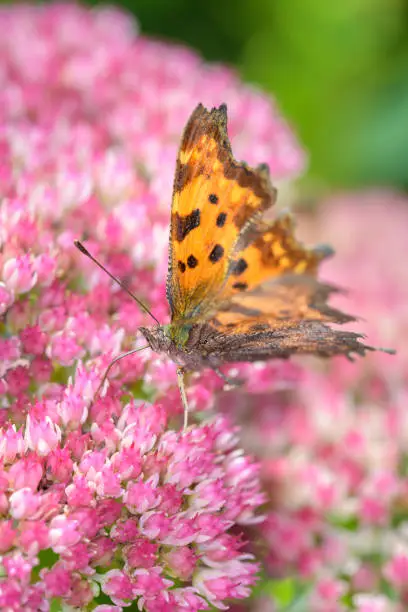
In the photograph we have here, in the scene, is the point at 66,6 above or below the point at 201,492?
above

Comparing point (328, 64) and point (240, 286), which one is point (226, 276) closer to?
point (240, 286)

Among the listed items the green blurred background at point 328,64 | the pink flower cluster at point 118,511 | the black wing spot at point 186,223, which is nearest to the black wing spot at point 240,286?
the black wing spot at point 186,223

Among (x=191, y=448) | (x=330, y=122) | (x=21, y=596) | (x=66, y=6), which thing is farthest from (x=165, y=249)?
(x=330, y=122)

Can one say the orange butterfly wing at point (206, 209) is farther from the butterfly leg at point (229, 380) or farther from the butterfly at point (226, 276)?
the butterfly leg at point (229, 380)

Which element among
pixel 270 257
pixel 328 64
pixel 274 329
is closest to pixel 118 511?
pixel 274 329

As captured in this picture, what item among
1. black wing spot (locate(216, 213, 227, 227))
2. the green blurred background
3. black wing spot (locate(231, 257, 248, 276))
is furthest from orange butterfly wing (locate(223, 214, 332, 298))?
the green blurred background

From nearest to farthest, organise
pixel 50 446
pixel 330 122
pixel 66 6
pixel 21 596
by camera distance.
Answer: pixel 21 596 < pixel 50 446 < pixel 66 6 < pixel 330 122

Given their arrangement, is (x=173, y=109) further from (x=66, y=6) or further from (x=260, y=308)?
(x=260, y=308)
